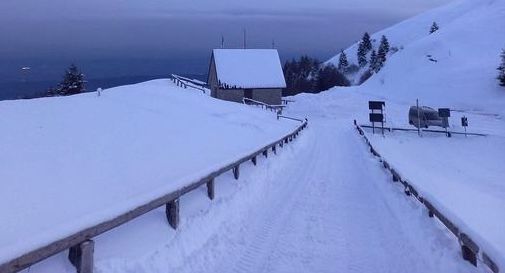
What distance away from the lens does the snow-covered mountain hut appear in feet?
181

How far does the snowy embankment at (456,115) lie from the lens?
40.5 feet

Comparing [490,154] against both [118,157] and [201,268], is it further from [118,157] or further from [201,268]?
[201,268]

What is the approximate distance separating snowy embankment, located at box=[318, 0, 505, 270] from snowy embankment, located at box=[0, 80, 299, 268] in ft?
18.0

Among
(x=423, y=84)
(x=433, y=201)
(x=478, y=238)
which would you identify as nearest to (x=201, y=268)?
(x=478, y=238)

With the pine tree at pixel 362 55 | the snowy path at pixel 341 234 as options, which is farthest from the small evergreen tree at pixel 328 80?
the snowy path at pixel 341 234

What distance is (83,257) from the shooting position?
5.43 meters

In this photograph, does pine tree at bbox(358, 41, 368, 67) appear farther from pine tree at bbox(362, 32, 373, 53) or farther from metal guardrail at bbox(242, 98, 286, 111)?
metal guardrail at bbox(242, 98, 286, 111)

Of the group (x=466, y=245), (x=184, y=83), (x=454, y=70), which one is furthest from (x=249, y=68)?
(x=466, y=245)

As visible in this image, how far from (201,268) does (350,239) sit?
305 cm

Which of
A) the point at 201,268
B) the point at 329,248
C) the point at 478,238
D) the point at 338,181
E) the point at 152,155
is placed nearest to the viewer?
→ the point at 478,238

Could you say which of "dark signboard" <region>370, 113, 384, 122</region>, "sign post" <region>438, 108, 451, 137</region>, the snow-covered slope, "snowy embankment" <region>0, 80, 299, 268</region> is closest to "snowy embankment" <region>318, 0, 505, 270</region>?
the snow-covered slope

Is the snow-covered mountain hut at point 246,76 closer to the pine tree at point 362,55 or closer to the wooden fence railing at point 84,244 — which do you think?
the wooden fence railing at point 84,244

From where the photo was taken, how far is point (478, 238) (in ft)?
20.9

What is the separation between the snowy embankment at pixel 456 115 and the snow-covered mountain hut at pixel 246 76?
10552 millimetres
